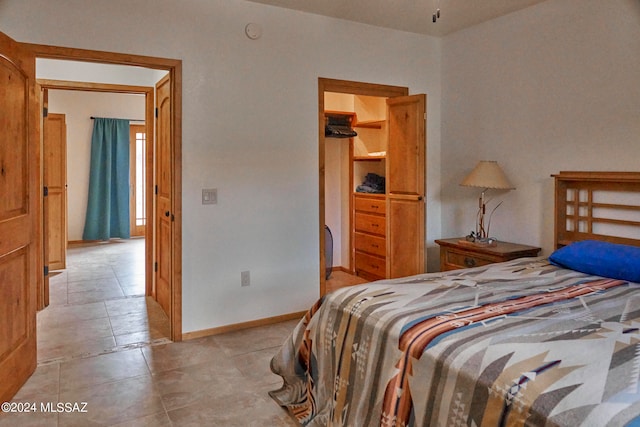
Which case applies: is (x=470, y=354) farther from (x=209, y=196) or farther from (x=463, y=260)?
(x=209, y=196)

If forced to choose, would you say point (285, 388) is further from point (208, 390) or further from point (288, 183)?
point (288, 183)

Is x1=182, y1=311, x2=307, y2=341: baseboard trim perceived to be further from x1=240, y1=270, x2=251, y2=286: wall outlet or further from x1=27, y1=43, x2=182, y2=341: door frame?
x1=240, y1=270, x2=251, y2=286: wall outlet

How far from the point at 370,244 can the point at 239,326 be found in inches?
83.4

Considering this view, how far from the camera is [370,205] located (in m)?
5.21

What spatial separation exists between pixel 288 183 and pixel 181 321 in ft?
4.64

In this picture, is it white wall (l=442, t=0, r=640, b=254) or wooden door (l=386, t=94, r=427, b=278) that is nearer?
white wall (l=442, t=0, r=640, b=254)

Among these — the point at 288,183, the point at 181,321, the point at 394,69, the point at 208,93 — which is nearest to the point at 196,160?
the point at 208,93

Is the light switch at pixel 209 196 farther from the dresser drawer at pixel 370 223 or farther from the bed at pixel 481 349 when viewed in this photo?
the dresser drawer at pixel 370 223

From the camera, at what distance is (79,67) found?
14.0 ft

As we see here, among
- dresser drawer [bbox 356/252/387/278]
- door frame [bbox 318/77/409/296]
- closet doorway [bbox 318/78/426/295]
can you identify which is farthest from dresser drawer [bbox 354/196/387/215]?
door frame [bbox 318/77/409/296]

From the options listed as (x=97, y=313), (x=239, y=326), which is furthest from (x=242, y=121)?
(x=97, y=313)

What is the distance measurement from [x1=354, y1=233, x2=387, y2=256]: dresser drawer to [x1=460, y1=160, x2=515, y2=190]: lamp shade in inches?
59.8

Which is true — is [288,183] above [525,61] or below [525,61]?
below

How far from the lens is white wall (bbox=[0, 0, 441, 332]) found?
3.23 meters
